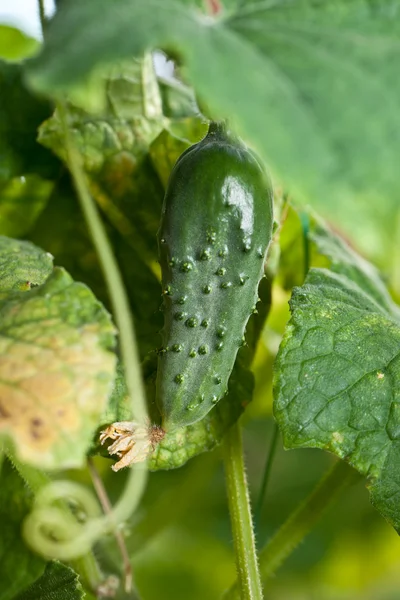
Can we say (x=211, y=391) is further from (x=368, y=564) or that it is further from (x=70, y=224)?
(x=368, y=564)

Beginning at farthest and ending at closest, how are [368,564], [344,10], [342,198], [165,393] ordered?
1. [368,564]
2. [165,393]
3. [344,10]
4. [342,198]

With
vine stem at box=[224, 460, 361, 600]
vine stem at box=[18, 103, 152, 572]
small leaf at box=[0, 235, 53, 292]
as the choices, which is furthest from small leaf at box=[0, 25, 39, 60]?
vine stem at box=[224, 460, 361, 600]

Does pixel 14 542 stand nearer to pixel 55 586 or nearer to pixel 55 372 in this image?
pixel 55 586

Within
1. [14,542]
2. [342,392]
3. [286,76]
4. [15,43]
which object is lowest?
[14,542]

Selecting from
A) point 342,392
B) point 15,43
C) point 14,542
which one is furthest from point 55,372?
point 15,43

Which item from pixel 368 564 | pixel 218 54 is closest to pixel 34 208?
pixel 218 54

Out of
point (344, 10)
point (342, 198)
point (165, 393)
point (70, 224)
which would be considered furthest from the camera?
point (70, 224)

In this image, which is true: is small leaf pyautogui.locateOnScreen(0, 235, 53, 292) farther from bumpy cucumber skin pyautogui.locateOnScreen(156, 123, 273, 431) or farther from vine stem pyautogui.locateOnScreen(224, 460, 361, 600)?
vine stem pyautogui.locateOnScreen(224, 460, 361, 600)
